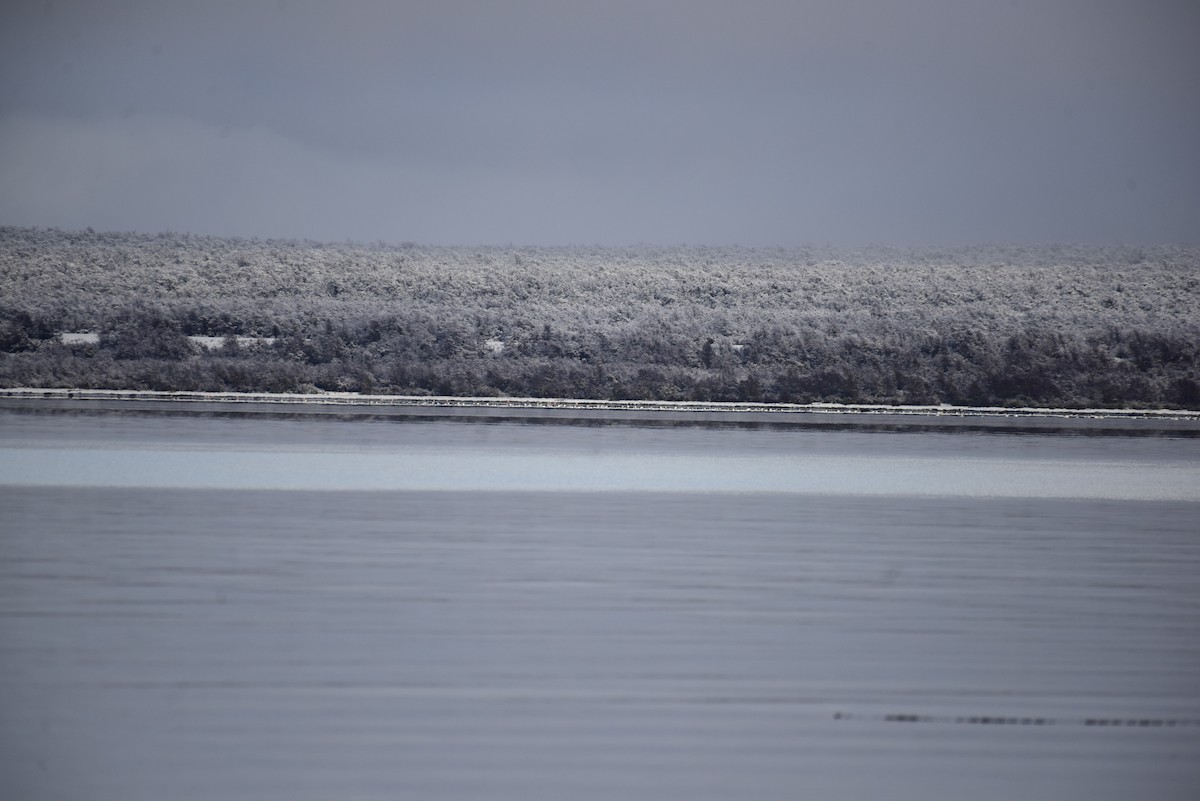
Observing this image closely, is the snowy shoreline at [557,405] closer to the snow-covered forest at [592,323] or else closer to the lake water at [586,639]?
the snow-covered forest at [592,323]

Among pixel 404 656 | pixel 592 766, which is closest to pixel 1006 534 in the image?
pixel 404 656

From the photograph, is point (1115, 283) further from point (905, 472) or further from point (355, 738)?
point (355, 738)

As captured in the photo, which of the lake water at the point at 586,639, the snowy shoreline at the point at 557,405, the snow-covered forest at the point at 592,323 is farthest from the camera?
the snow-covered forest at the point at 592,323

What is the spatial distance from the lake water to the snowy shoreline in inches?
290

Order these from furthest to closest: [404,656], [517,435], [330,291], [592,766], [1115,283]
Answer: [1115,283] → [330,291] → [517,435] → [404,656] → [592,766]

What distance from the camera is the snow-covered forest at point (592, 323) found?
2009 cm

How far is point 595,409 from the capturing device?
16.1 meters

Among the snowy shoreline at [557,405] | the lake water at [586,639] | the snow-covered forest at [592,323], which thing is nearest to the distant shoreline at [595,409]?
the snowy shoreline at [557,405]

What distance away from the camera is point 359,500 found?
7.67 meters

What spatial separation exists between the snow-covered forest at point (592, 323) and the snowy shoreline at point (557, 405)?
1.69 meters

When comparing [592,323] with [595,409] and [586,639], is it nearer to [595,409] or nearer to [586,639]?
[595,409]

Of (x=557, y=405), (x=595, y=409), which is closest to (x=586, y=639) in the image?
(x=595, y=409)

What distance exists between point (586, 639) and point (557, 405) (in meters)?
12.3

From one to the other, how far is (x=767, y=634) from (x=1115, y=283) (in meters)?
40.3
